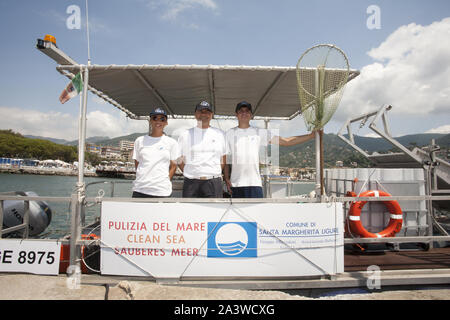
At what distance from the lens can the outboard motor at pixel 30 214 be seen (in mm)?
4270

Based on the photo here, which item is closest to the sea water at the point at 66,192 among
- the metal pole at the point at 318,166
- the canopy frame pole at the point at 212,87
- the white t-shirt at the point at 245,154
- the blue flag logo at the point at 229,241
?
the metal pole at the point at 318,166

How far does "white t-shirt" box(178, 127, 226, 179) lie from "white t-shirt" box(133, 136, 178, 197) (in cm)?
22

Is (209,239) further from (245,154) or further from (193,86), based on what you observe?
(193,86)

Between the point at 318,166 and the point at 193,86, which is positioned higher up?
the point at 193,86

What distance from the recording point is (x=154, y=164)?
321cm

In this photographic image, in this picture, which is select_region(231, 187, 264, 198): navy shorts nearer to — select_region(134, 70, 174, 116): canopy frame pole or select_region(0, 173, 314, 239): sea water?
select_region(0, 173, 314, 239): sea water

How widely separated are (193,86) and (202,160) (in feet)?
6.61

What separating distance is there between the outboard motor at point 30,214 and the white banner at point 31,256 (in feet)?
4.93

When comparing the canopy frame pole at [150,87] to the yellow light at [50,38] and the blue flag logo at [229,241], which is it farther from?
the blue flag logo at [229,241]

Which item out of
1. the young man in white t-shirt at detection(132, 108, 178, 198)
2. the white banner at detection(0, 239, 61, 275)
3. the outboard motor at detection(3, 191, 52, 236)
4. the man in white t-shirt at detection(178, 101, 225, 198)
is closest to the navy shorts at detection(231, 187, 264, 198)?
the man in white t-shirt at detection(178, 101, 225, 198)

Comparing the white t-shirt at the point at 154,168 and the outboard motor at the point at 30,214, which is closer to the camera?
the white t-shirt at the point at 154,168

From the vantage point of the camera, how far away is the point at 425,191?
4.34 meters

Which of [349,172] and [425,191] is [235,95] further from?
[425,191]

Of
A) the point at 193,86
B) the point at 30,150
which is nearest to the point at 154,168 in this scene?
the point at 193,86
